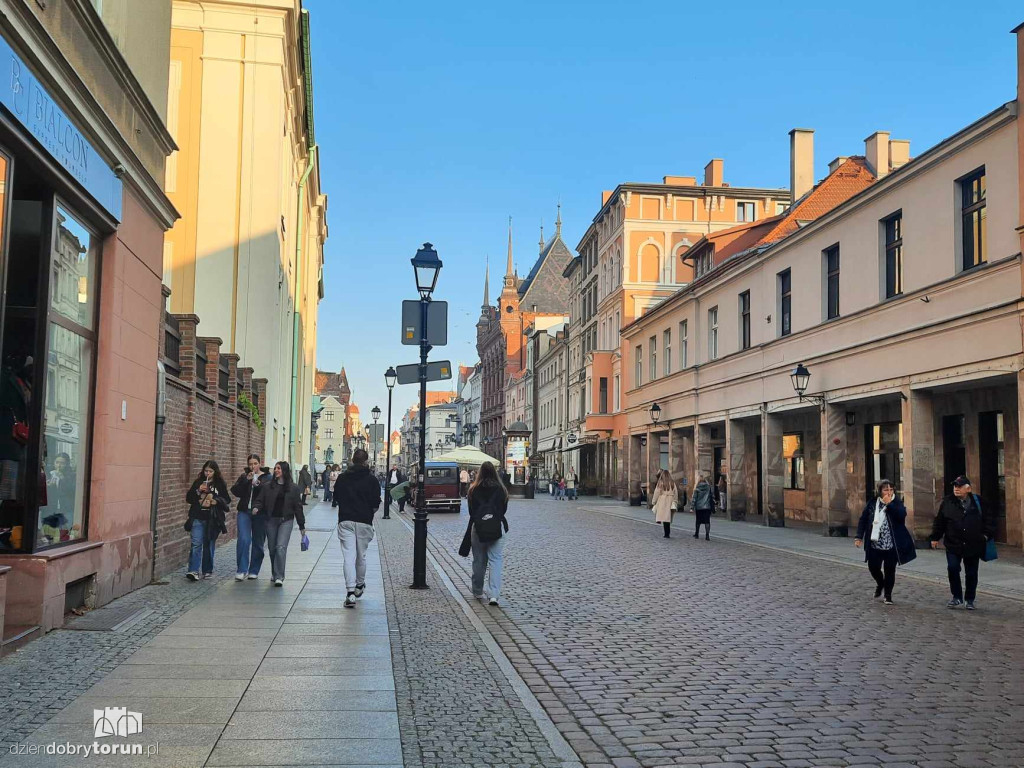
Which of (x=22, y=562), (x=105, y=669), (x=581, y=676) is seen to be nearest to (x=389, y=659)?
(x=581, y=676)

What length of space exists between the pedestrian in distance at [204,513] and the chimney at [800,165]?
3074 cm

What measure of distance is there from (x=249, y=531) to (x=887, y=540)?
8.62 m

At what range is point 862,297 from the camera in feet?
76.9

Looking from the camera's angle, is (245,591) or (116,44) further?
(245,591)

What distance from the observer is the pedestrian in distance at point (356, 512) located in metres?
11.9

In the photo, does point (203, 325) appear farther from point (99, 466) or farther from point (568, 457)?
point (568, 457)

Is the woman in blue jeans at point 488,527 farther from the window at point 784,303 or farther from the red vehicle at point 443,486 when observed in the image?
the red vehicle at point 443,486

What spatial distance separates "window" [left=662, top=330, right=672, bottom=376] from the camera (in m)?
40.2

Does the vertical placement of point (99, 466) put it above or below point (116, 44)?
below

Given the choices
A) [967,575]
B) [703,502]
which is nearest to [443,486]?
[703,502]

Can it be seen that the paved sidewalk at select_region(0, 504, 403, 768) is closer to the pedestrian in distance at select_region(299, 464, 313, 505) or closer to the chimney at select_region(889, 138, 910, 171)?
the pedestrian in distance at select_region(299, 464, 313, 505)

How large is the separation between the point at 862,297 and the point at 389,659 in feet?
60.3

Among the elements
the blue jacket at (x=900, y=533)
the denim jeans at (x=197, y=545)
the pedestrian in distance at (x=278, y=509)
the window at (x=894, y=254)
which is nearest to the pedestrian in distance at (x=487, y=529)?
the pedestrian in distance at (x=278, y=509)

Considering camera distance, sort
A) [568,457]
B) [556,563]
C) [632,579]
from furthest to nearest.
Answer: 1. [568,457]
2. [556,563]
3. [632,579]
